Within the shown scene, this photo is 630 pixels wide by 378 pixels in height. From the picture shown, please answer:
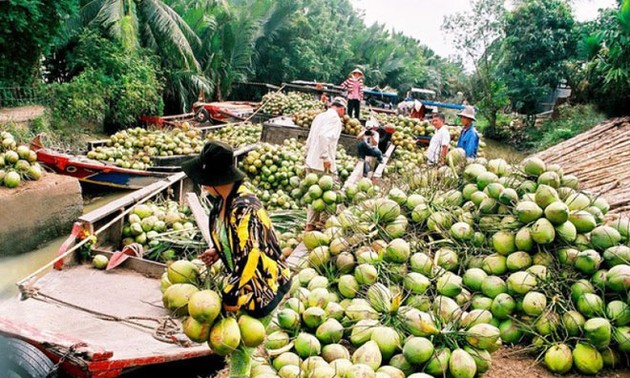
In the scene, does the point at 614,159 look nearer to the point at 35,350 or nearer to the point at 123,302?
the point at 123,302

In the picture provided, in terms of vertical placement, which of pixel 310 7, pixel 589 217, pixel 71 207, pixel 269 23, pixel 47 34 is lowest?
pixel 71 207

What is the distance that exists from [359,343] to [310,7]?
31026 millimetres

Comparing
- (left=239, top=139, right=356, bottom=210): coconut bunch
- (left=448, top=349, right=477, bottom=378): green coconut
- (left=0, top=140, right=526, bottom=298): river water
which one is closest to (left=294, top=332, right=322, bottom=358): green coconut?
(left=448, top=349, right=477, bottom=378): green coconut

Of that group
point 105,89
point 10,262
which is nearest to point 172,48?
point 105,89

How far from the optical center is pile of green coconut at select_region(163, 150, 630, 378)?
251cm

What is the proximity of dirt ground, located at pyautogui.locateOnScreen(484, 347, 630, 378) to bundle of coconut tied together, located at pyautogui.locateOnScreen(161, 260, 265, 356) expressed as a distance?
129 centimetres

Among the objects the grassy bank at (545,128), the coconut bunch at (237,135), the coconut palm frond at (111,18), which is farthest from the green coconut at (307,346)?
the grassy bank at (545,128)

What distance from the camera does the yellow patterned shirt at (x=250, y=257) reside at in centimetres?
241

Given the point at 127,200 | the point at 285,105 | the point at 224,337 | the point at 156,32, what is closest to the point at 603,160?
the point at 224,337

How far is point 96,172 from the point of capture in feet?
28.8

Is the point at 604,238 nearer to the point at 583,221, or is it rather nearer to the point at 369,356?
the point at 583,221

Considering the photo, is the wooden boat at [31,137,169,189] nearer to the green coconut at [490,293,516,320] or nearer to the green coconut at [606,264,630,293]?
the green coconut at [490,293,516,320]

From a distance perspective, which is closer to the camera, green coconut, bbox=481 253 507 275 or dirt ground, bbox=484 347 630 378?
dirt ground, bbox=484 347 630 378

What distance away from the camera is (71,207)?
26.8ft
